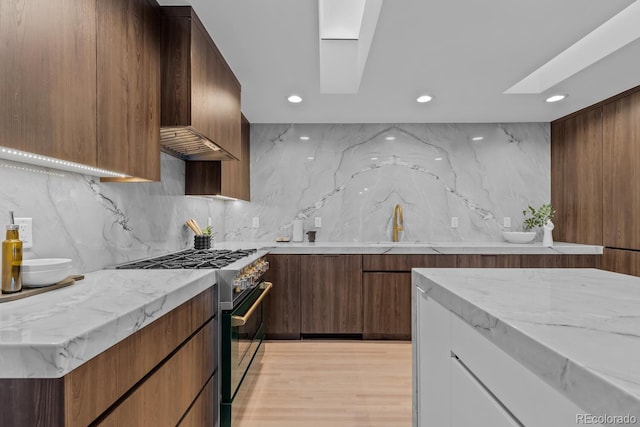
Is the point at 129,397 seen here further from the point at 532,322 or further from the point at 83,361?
the point at 532,322

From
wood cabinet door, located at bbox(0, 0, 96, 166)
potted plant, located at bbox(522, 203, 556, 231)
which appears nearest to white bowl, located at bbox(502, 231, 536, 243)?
potted plant, located at bbox(522, 203, 556, 231)

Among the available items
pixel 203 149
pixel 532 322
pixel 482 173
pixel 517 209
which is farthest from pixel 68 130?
pixel 517 209

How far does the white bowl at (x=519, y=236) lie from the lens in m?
3.48

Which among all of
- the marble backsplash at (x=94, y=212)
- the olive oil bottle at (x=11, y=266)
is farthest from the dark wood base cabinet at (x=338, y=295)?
the olive oil bottle at (x=11, y=266)

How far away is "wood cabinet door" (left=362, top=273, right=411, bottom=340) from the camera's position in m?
3.25

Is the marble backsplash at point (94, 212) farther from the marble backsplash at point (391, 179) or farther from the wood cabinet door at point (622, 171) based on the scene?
the wood cabinet door at point (622, 171)

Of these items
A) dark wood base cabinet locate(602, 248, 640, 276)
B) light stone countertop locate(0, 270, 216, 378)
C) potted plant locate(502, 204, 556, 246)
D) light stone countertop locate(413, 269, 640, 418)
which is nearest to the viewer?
light stone countertop locate(413, 269, 640, 418)

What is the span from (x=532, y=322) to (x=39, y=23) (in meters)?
1.55

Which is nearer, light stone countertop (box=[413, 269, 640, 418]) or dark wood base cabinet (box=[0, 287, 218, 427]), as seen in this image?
light stone countertop (box=[413, 269, 640, 418])

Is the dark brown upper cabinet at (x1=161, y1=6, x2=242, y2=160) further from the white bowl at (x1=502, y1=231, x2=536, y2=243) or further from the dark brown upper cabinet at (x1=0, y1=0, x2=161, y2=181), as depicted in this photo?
the white bowl at (x1=502, y1=231, x2=536, y2=243)

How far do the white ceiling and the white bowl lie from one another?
4.01ft

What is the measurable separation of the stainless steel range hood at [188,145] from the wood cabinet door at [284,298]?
116cm

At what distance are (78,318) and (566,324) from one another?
1.16 m

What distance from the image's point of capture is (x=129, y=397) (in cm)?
98
